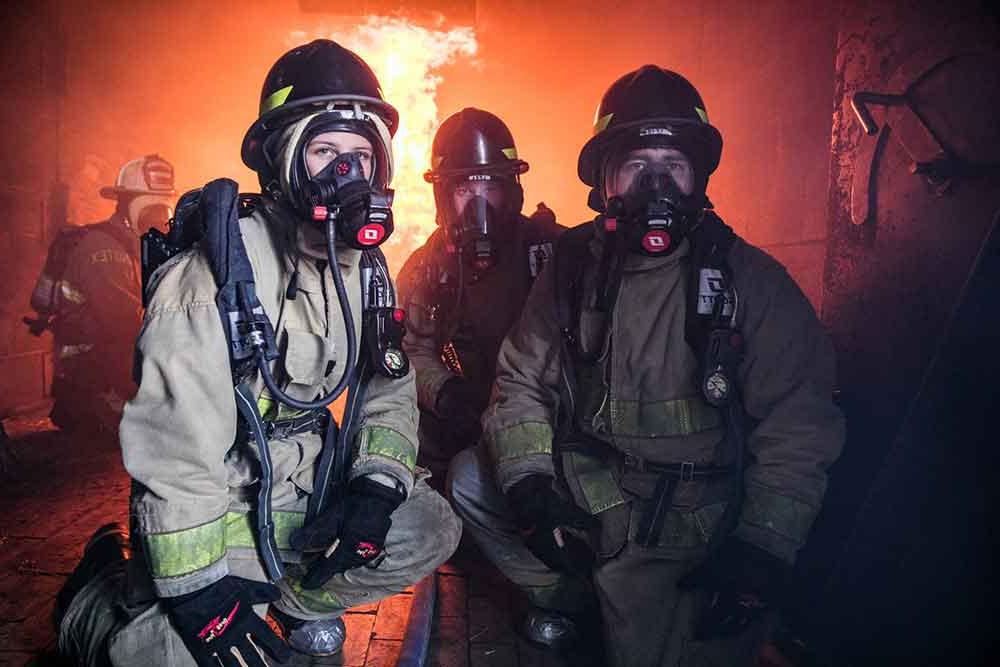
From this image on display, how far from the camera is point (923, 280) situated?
7.45ft

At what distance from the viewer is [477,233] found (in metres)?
3.98

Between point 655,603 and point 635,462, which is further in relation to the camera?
point 635,462

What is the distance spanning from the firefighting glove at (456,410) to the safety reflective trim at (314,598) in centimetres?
141

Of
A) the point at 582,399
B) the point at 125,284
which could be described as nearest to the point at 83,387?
the point at 125,284

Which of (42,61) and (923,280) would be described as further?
(42,61)

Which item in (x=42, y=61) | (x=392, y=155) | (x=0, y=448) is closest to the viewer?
(x=392, y=155)

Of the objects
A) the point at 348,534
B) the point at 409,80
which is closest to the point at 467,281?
the point at 348,534

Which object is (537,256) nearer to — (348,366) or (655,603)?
(348,366)

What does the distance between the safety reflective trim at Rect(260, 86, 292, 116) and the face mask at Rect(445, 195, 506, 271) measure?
67.7 inches

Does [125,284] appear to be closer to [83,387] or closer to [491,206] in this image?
[83,387]

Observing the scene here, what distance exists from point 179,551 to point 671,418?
182 cm

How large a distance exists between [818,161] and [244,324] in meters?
4.00

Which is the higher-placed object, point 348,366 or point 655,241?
point 655,241

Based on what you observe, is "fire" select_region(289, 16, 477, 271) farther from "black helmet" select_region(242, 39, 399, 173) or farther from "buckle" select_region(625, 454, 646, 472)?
"buckle" select_region(625, 454, 646, 472)
